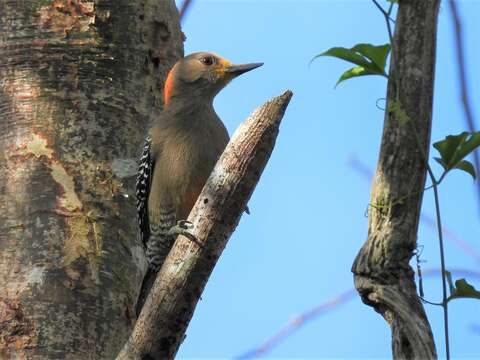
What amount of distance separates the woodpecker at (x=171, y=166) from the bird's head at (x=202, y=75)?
0.16 feet

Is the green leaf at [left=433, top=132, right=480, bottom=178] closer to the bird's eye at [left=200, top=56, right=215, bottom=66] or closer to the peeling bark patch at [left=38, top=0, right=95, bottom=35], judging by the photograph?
the peeling bark patch at [left=38, top=0, right=95, bottom=35]

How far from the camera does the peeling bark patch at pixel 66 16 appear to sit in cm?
607

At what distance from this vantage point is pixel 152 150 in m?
6.34

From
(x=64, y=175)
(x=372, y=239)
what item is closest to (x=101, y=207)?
(x=64, y=175)

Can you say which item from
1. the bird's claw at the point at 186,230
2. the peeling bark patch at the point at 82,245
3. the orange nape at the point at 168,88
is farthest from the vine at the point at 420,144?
the orange nape at the point at 168,88

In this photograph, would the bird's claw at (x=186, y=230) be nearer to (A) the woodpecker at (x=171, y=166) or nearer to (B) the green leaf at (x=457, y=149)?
(B) the green leaf at (x=457, y=149)

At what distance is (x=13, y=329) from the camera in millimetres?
5195

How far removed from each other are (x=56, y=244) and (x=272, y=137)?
1.95m

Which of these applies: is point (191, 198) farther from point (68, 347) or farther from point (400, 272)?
point (400, 272)

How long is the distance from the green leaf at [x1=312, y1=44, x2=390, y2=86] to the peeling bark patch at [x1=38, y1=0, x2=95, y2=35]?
294 centimetres

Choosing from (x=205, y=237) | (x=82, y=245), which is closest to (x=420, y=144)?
(x=205, y=237)

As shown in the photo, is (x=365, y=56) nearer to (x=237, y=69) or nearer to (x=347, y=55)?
(x=347, y=55)

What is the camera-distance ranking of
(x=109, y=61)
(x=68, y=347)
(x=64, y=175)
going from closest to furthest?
(x=68, y=347)
(x=64, y=175)
(x=109, y=61)

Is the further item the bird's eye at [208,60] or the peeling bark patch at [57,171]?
the bird's eye at [208,60]
